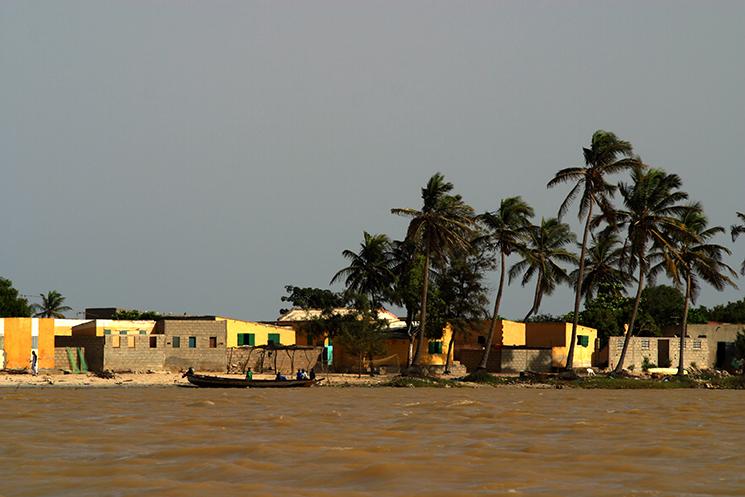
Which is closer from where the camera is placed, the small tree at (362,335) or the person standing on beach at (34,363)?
the person standing on beach at (34,363)

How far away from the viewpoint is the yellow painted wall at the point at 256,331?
5359cm

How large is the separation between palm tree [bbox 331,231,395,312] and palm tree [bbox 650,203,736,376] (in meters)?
15.4

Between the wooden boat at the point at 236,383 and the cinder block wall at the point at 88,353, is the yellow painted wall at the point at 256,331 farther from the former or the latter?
the wooden boat at the point at 236,383

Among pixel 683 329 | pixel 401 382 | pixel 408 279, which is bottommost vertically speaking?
pixel 401 382

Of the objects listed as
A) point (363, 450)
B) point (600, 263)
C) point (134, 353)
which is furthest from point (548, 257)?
point (363, 450)

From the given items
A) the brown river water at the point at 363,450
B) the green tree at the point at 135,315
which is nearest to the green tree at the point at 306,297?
the green tree at the point at 135,315

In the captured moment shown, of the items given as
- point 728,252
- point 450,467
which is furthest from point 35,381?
point 728,252

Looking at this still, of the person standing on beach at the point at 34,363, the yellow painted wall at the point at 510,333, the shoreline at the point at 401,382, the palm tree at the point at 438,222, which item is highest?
the palm tree at the point at 438,222

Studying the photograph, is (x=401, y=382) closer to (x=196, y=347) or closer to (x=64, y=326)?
(x=196, y=347)

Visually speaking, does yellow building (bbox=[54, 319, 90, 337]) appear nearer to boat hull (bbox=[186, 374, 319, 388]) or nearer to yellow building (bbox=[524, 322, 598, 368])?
boat hull (bbox=[186, 374, 319, 388])

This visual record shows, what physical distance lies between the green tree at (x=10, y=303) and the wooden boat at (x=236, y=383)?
31.4m

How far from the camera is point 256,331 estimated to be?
5522 cm

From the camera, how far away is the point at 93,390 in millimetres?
40562

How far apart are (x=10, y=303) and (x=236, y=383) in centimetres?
3437
